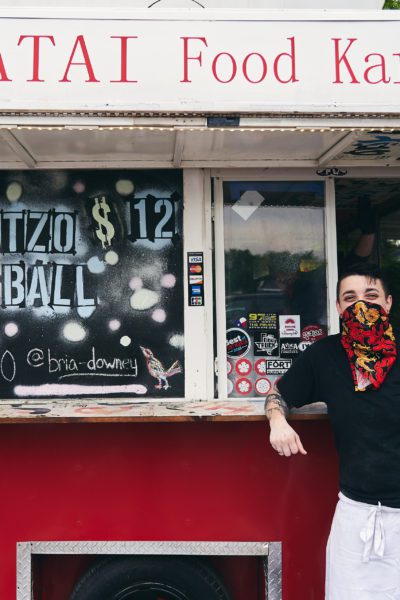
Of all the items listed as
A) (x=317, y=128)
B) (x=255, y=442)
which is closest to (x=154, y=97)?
(x=317, y=128)

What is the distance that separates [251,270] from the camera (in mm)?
4137

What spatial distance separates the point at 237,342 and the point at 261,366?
0.24 m

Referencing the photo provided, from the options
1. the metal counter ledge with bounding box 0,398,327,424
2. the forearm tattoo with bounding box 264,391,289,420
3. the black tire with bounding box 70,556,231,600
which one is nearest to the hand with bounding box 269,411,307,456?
the forearm tattoo with bounding box 264,391,289,420

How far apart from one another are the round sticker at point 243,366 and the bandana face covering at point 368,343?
5.05 ft

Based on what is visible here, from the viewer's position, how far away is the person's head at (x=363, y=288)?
2594 millimetres

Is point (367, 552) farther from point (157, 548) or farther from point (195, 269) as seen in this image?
point (195, 269)

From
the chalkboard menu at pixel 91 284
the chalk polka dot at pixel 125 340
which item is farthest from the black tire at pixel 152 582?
the chalk polka dot at pixel 125 340

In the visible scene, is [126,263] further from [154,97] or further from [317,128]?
[317,128]

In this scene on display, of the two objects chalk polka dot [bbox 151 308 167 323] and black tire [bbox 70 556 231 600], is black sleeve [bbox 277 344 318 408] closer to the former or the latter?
black tire [bbox 70 556 231 600]

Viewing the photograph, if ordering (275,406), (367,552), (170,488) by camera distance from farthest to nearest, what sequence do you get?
(170,488) → (275,406) → (367,552)

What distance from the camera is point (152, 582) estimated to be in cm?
291

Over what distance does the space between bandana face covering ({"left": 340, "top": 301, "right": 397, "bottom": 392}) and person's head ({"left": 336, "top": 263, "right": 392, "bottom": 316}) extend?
A: 0.12ft

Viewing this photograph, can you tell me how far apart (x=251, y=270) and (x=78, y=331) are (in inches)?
A: 50.9

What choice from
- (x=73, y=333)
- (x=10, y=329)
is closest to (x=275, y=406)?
(x=73, y=333)
